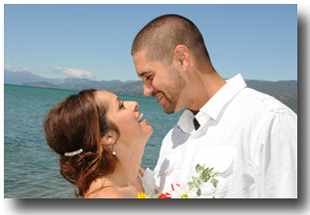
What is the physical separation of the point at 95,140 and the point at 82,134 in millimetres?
76

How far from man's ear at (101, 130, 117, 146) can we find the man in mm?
362

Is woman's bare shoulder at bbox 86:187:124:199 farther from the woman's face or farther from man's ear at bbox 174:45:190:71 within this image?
man's ear at bbox 174:45:190:71

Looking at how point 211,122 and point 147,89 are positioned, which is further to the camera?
point 147,89

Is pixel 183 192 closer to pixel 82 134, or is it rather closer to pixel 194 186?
pixel 194 186

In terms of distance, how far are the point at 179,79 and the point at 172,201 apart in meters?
0.73

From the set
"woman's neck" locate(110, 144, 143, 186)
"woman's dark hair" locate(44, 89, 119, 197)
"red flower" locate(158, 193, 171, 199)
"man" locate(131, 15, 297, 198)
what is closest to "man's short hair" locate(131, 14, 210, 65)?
"man" locate(131, 15, 297, 198)

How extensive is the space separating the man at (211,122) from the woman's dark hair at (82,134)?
38cm

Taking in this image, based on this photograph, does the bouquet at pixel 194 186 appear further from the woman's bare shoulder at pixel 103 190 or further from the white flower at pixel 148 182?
the woman's bare shoulder at pixel 103 190

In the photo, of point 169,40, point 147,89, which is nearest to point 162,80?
point 147,89

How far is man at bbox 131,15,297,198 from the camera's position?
1.77m

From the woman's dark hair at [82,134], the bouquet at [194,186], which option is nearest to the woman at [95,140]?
the woman's dark hair at [82,134]

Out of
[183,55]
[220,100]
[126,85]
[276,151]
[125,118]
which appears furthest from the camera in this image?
[126,85]

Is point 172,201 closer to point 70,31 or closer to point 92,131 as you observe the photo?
point 92,131

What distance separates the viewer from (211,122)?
2.03m
